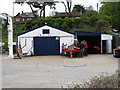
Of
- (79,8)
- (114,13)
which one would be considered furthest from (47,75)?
(79,8)

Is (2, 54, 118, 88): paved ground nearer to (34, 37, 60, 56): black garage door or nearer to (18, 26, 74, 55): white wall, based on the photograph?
(34, 37, 60, 56): black garage door

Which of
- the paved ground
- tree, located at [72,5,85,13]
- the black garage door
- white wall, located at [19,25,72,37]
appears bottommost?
the paved ground

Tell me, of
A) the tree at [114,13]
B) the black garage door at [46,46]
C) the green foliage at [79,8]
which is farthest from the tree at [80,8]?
the black garage door at [46,46]

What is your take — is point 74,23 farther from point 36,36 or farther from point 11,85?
point 11,85

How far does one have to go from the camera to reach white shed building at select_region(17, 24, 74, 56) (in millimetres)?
24656

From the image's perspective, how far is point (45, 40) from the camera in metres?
24.9

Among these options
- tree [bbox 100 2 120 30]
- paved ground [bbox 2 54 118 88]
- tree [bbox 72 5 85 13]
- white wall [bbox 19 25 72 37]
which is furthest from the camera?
tree [bbox 72 5 85 13]

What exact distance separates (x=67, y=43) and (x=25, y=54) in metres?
4.65

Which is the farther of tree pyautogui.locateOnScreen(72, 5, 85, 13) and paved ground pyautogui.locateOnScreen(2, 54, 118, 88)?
tree pyautogui.locateOnScreen(72, 5, 85, 13)

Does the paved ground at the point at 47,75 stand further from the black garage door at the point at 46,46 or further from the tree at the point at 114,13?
the tree at the point at 114,13

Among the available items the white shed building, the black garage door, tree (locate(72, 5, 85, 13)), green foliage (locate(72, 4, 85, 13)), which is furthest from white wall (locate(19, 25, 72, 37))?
green foliage (locate(72, 4, 85, 13))

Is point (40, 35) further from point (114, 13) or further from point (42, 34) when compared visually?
point (114, 13)

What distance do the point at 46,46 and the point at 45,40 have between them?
66 centimetres

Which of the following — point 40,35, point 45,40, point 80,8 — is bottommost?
point 45,40
